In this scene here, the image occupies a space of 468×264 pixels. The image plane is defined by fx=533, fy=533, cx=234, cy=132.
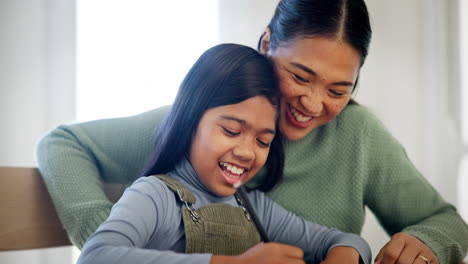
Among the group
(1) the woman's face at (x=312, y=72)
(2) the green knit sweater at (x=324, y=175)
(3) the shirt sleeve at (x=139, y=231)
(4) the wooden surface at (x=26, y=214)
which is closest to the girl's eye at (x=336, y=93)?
(1) the woman's face at (x=312, y=72)

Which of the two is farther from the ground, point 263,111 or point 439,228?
point 263,111

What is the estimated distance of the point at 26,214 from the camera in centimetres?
65

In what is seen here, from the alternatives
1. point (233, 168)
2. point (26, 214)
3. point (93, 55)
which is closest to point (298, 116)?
point (233, 168)

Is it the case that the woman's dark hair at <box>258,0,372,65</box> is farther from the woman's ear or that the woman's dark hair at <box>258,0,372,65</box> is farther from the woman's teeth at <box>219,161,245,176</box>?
the woman's teeth at <box>219,161,245,176</box>

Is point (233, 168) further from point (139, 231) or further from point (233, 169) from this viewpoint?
point (139, 231)

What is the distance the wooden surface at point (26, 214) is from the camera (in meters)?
0.63

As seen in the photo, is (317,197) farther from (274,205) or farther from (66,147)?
(66,147)

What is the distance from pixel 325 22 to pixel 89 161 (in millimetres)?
326

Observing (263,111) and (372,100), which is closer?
→ (263,111)

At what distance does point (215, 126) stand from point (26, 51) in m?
0.23

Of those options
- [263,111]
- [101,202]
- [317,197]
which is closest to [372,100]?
[317,197]

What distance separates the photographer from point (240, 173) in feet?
1.78

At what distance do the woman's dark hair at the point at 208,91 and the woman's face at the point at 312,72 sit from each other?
0.10 feet

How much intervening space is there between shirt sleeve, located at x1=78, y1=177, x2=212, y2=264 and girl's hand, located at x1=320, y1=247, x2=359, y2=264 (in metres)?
0.18
